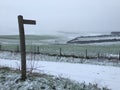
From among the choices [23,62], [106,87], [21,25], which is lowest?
[106,87]

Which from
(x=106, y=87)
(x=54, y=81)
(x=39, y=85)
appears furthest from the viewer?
(x=106, y=87)

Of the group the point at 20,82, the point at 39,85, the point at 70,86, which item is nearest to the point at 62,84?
the point at 70,86

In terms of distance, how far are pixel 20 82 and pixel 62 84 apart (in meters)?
1.41

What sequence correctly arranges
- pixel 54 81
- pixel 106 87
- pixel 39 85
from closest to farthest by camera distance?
pixel 39 85
pixel 54 81
pixel 106 87

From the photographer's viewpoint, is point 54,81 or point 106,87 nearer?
point 54,81

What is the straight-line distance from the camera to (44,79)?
8.44m

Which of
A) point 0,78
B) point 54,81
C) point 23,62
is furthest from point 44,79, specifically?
point 0,78

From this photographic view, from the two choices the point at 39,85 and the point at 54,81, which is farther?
the point at 54,81

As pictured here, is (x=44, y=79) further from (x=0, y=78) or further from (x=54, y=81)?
(x=0, y=78)

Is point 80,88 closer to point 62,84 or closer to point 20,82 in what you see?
point 62,84

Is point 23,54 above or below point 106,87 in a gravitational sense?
above

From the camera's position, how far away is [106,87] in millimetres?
9234

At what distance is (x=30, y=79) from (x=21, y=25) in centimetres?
188

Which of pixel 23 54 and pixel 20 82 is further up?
pixel 23 54
